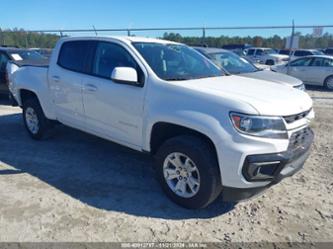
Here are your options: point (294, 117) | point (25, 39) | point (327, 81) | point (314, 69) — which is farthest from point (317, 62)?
point (25, 39)

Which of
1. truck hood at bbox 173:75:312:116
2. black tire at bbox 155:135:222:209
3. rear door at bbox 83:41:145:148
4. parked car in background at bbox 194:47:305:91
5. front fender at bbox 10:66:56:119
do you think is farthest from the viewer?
parked car in background at bbox 194:47:305:91

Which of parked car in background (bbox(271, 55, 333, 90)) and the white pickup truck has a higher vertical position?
the white pickup truck

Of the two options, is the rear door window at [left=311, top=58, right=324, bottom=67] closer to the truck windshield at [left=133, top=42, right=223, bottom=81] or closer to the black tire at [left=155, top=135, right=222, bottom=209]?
the truck windshield at [left=133, top=42, right=223, bottom=81]

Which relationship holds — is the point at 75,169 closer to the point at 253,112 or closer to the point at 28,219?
the point at 28,219

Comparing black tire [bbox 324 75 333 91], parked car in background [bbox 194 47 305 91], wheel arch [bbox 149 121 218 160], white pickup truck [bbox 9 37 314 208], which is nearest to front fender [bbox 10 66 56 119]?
white pickup truck [bbox 9 37 314 208]

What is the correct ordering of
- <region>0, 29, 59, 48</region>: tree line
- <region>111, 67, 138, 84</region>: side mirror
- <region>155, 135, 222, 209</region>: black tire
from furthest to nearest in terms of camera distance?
<region>0, 29, 59, 48</region>: tree line
<region>111, 67, 138, 84</region>: side mirror
<region>155, 135, 222, 209</region>: black tire

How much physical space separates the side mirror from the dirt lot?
1404 mm

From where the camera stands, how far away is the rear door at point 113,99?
4.05m

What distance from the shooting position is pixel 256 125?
3.19 metres

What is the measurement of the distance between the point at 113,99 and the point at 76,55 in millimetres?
1299

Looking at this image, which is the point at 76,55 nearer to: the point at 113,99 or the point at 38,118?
the point at 113,99

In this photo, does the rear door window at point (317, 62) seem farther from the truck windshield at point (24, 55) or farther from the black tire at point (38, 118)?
the black tire at point (38, 118)

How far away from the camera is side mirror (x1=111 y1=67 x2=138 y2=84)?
12.7 feet

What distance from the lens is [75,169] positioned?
4.82m
